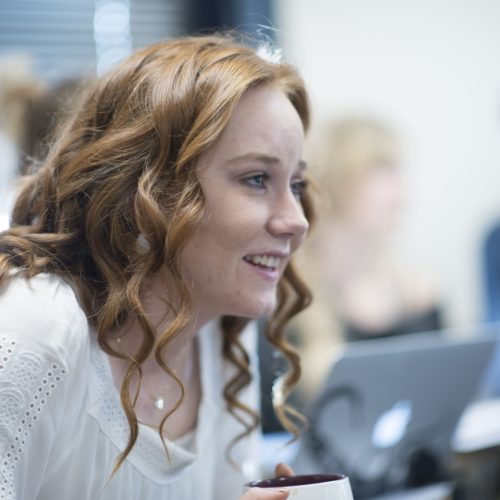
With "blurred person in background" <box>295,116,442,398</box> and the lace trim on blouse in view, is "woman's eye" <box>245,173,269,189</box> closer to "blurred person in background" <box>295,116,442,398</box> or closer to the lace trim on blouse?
the lace trim on blouse

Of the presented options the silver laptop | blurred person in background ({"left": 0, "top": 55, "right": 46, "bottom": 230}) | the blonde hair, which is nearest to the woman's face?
the silver laptop

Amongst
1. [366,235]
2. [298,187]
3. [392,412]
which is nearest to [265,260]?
[298,187]

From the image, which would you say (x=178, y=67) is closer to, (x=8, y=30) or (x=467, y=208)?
(x=8, y=30)

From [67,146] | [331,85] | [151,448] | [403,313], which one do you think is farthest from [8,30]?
[151,448]

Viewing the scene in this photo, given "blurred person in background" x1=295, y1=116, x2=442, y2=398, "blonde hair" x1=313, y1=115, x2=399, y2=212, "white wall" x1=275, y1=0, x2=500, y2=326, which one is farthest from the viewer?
"white wall" x1=275, y1=0, x2=500, y2=326

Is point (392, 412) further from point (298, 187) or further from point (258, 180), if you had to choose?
point (258, 180)

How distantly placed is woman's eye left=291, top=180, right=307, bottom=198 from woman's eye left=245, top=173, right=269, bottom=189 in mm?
94

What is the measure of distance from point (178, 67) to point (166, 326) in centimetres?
35

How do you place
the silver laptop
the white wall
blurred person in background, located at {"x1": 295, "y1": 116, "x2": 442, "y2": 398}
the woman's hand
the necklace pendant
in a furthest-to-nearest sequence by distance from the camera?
the white wall → blurred person in background, located at {"x1": 295, "y1": 116, "x2": 442, "y2": 398} → the silver laptop → the necklace pendant → the woman's hand

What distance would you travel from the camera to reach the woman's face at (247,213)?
4.20 ft

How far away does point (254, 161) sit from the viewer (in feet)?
4.26

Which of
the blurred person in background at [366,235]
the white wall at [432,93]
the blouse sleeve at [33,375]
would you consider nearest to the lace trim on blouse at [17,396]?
the blouse sleeve at [33,375]

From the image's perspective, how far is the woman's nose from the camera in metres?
1.31

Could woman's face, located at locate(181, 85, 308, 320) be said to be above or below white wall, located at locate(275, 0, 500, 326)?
above
